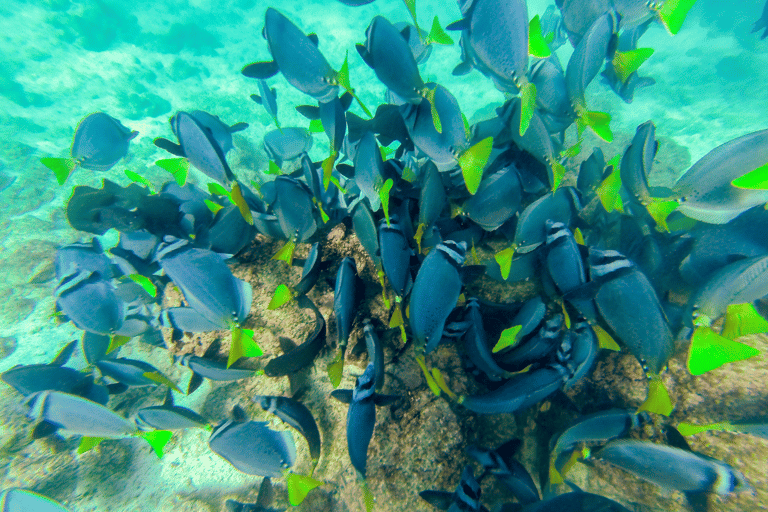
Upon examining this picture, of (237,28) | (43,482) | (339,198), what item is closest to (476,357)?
(339,198)

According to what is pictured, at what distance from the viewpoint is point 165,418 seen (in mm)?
2191

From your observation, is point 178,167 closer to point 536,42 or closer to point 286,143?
point 286,143

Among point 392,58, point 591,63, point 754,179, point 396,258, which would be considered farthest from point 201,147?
point 754,179

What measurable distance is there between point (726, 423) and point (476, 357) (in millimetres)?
1377

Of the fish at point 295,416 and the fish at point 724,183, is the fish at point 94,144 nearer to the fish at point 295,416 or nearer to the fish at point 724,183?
the fish at point 295,416

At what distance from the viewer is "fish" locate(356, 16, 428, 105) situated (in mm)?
1770

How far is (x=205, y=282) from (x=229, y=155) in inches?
318

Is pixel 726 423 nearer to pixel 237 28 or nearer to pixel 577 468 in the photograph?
pixel 577 468

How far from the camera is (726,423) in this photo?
62.9 inches

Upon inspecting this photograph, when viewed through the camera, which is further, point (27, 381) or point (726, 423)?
point (27, 381)

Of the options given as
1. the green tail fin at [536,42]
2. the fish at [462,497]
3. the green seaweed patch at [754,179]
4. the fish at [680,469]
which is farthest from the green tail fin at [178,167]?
the fish at [680,469]

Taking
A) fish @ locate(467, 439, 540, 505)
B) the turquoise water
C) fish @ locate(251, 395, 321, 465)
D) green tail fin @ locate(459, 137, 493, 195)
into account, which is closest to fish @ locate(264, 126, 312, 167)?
the turquoise water

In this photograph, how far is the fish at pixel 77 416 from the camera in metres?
2.18

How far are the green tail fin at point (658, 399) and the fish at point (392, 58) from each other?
2.14m
